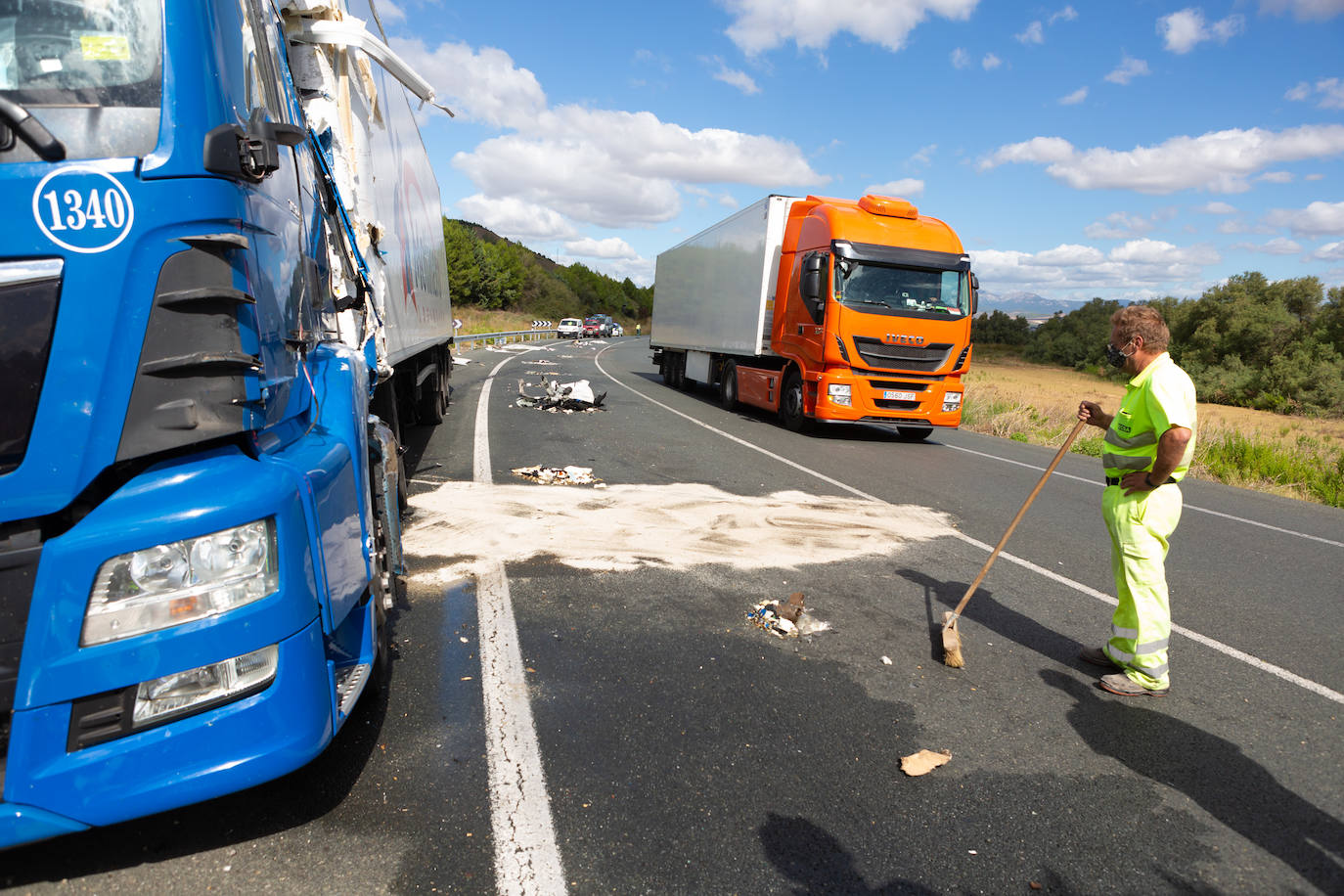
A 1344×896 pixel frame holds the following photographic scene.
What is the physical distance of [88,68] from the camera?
216 centimetres

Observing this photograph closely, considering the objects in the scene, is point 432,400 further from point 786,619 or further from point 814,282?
point 786,619

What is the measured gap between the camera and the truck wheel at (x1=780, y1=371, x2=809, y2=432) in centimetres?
1308

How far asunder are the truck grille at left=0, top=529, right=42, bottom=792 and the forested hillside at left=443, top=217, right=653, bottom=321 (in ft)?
180

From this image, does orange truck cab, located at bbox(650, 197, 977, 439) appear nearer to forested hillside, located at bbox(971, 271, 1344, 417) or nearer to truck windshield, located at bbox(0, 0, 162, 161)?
truck windshield, located at bbox(0, 0, 162, 161)

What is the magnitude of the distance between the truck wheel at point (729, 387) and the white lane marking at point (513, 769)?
12.0 m

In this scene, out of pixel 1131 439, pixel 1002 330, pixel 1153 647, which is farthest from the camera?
pixel 1002 330

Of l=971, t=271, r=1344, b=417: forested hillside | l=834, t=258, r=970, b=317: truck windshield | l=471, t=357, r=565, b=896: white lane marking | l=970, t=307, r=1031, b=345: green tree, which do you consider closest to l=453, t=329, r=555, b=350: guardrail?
l=971, t=271, r=1344, b=417: forested hillside

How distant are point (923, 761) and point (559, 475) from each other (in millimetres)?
5471

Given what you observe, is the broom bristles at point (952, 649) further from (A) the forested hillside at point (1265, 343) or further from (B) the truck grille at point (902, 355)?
(A) the forested hillside at point (1265, 343)

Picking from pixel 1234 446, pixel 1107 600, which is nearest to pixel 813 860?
pixel 1107 600

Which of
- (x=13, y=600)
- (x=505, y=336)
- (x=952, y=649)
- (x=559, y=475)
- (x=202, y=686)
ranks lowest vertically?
(x=505, y=336)

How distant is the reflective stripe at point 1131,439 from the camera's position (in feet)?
13.0

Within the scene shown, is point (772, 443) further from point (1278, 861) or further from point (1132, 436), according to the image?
point (1278, 861)

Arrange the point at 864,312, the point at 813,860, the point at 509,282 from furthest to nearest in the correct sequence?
the point at 509,282
the point at 864,312
the point at 813,860
